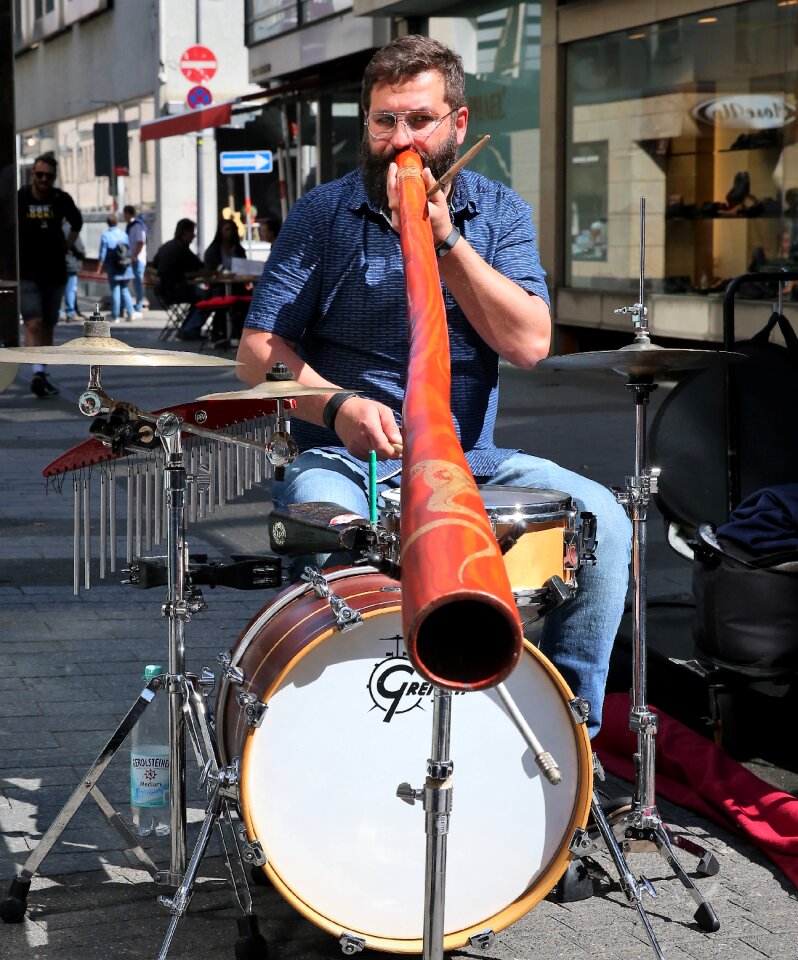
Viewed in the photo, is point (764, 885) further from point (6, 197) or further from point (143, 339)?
point (143, 339)

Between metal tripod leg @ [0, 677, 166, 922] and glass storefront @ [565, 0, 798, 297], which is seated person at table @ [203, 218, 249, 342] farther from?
metal tripod leg @ [0, 677, 166, 922]

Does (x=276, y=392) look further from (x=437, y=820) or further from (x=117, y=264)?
(x=117, y=264)

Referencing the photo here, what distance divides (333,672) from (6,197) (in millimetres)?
5182

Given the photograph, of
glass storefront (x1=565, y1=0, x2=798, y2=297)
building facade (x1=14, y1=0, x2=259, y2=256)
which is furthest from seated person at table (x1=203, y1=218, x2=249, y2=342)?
building facade (x1=14, y1=0, x2=259, y2=256)

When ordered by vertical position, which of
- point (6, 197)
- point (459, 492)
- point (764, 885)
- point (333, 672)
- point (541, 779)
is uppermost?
point (6, 197)

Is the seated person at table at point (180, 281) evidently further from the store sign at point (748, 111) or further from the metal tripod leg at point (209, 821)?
the metal tripod leg at point (209, 821)

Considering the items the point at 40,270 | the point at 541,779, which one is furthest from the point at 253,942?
the point at 40,270

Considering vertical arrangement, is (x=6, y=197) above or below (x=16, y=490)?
above

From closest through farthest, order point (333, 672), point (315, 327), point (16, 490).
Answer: point (333, 672) < point (315, 327) < point (16, 490)

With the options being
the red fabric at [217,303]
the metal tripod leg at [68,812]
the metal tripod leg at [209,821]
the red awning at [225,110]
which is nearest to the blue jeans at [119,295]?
the red awning at [225,110]

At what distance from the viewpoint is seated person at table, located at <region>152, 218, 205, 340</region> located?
61.4 feet

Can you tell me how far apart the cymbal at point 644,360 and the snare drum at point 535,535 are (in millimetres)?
316

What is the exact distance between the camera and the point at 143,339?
18.9 m

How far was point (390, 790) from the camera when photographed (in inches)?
104
